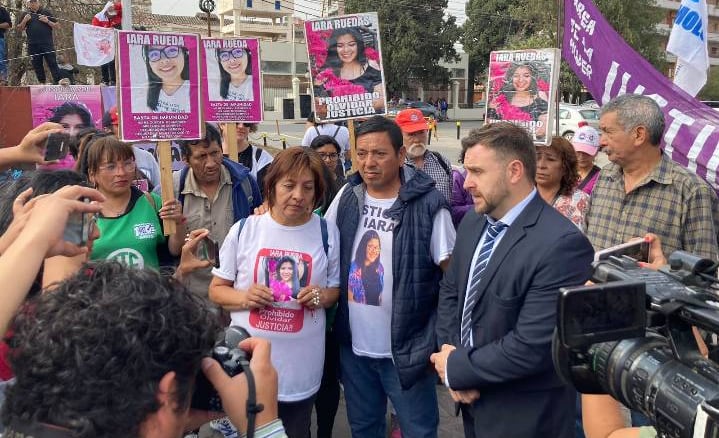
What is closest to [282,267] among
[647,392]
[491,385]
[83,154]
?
[491,385]

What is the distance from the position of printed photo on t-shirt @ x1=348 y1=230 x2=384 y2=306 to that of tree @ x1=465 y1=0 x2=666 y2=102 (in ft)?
108

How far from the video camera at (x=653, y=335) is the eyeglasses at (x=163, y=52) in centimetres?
279

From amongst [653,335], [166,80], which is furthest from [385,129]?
[653,335]

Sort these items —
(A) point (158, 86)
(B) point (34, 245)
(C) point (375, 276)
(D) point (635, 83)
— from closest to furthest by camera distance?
1. (B) point (34, 245)
2. (C) point (375, 276)
3. (A) point (158, 86)
4. (D) point (635, 83)

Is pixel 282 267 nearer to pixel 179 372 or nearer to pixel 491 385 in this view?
pixel 491 385

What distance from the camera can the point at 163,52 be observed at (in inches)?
135

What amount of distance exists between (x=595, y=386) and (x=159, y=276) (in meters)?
1.00

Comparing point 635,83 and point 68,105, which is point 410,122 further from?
point 68,105

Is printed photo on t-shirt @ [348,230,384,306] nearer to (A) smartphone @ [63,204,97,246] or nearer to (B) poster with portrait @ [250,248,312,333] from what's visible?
(B) poster with portrait @ [250,248,312,333]

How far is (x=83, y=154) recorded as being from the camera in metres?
3.30

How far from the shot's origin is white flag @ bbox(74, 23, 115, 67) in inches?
404

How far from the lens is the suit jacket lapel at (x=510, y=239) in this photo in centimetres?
223

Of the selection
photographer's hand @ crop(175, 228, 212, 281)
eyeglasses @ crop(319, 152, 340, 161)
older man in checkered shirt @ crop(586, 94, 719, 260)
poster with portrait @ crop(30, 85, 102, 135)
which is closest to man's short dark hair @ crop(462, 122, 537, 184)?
older man in checkered shirt @ crop(586, 94, 719, 260)

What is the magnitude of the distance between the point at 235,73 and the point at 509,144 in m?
2.66
